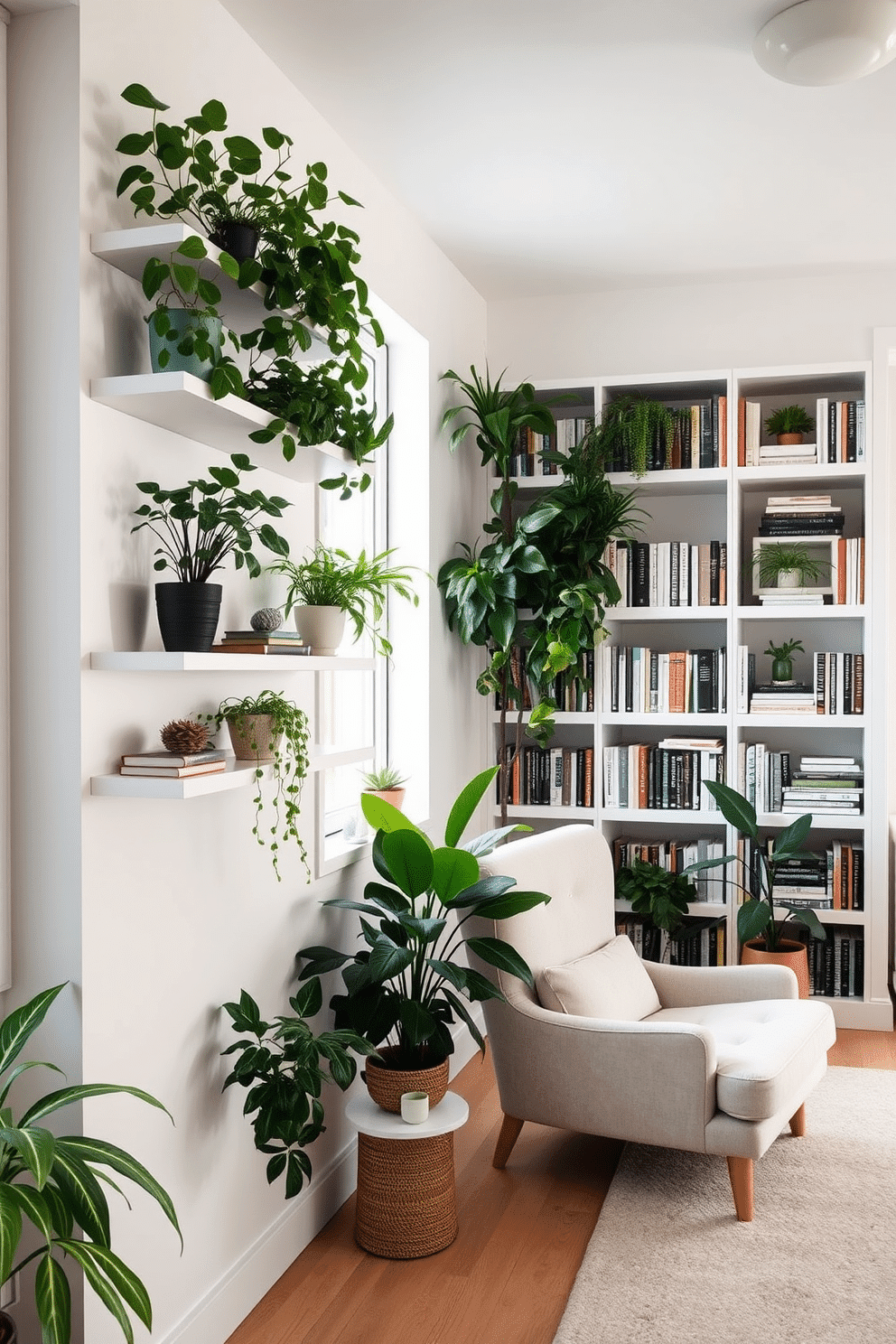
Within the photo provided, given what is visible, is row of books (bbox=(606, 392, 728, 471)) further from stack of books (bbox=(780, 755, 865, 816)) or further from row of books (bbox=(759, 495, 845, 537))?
stack of books (bbox=(780, 755, 865, 816))

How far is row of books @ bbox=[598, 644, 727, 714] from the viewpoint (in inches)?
169

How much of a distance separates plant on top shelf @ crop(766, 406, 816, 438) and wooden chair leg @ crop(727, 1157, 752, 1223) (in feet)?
8.65

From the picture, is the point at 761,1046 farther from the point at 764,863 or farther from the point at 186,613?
the point at 186,613

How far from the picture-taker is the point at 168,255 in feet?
6.33

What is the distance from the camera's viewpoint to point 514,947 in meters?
2.96

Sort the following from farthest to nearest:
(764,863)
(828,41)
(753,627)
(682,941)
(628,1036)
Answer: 1. (753,627)
2. (682,941)
3. (764,863)
4. (628,1036)
5. (828,41)

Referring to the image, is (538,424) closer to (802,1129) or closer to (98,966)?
(802,1129)

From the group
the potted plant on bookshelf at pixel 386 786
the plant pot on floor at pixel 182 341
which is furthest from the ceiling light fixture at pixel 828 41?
the potted plant on bookshelf at pixel 386 786

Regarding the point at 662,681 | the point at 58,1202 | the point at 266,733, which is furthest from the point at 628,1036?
the point at 662,681

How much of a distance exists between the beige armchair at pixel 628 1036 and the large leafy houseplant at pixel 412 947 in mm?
172

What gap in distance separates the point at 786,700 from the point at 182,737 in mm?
2829

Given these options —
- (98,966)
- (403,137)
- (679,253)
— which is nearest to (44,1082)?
(98,966)

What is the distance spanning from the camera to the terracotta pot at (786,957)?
397cm

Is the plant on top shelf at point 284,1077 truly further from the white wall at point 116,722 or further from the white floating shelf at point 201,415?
the white floating shelf at point 201,415
